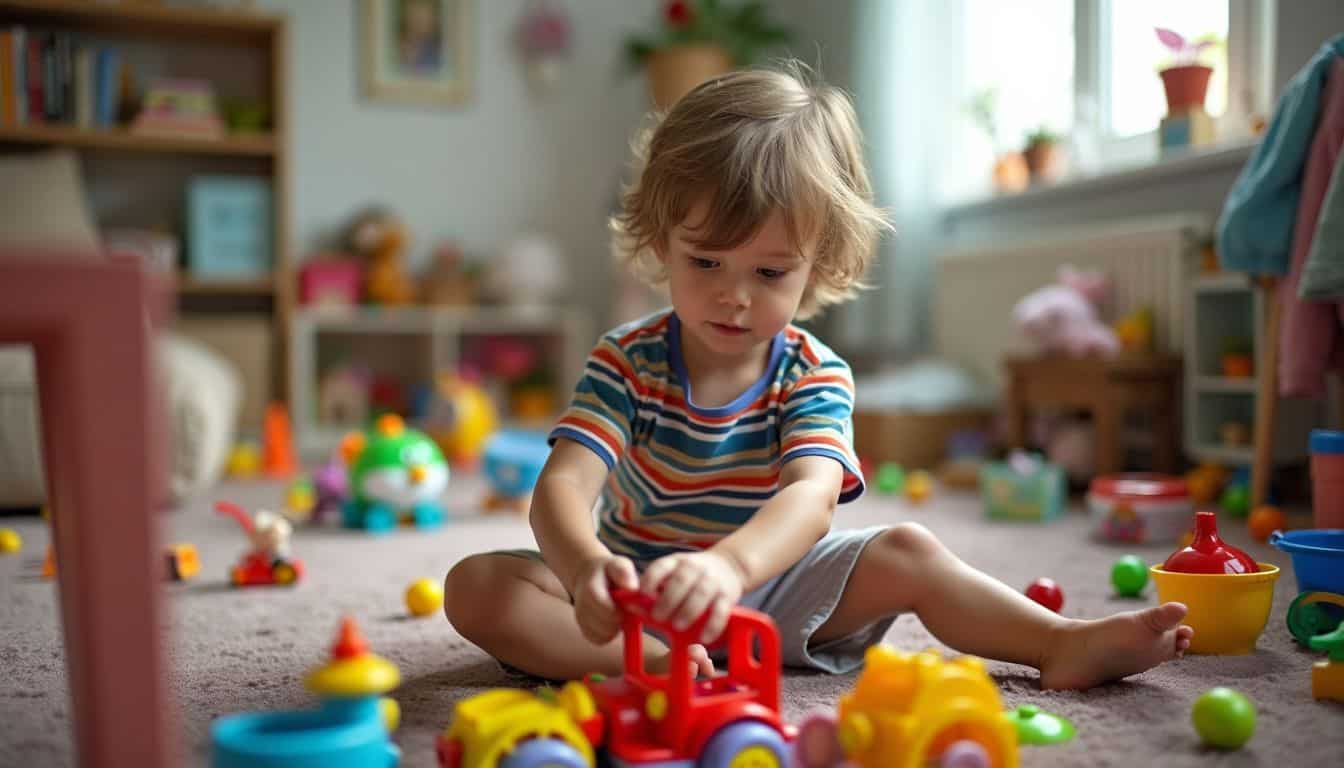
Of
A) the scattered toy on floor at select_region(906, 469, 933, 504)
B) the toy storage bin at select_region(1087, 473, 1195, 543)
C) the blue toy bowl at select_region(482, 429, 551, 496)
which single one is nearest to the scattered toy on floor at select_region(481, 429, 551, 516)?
the blue toy bowl at select_region(482, 429, 551, 496)

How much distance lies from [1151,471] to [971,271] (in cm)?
81

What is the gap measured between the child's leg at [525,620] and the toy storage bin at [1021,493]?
130 cm

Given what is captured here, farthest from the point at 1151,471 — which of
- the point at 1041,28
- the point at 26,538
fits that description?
the point at 26,538

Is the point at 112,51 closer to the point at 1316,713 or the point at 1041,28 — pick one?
the point at 1041,28

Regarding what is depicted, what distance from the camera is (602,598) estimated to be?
2.53ft

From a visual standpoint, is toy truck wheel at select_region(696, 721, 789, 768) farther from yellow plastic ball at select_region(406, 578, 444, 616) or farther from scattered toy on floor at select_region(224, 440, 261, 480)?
scattered toy on floor at select_region(224, 440, 261, 480)

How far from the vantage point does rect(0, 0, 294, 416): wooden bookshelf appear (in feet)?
11.0

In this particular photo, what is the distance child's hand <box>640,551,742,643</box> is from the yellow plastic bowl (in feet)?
1.90

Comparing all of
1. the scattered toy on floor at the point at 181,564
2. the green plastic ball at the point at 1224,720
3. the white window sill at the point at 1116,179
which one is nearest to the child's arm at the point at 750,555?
the green plastic ball at the point at 1224,720

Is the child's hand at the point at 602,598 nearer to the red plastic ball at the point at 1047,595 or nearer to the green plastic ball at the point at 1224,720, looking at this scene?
the green plastic ball at the point at 1224,720

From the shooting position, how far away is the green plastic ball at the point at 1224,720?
831mm

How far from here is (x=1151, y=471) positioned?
2590mm

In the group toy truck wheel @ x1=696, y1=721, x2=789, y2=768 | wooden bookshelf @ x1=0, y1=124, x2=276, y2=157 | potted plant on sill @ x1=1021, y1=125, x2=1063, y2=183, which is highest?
wooden bookshelf @ x1=0, y1=124, x2=276, y2=157

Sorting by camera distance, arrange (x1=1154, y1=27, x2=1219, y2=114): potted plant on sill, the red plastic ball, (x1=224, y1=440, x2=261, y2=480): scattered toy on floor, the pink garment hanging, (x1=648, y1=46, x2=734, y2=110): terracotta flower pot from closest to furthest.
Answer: the red plastic ball < the pink garment hanging < (x1=1154, y1=27, x2=1219, y2=114): potted plant on sill < (x1=224, y1=440, x2=261, y2=480): scattered toy on floor < (x1=648, y1=46, x2=734, y2=110): terracotta flower pot
